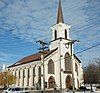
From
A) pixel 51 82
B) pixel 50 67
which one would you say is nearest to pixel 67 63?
pixel 50 67

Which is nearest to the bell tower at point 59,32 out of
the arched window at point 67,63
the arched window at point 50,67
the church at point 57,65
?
the church at point 57,65

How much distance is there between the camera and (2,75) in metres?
84.5

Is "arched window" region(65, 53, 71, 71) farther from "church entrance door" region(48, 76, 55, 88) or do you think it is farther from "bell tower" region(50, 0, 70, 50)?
"church entrance door" region(48, 76, 55, 88)

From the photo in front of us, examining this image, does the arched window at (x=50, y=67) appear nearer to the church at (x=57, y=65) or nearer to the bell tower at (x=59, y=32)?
the church at (x=57, y=65)

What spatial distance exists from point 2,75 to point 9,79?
2.84 metres

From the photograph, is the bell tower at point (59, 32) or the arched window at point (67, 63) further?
the bell tower at point (59, 32)

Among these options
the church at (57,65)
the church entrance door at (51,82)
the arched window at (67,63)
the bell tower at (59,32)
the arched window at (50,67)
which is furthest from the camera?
the bell tower at (59,32)

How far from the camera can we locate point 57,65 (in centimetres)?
7469

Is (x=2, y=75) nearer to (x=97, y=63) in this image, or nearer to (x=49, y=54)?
(x=49, y=54)

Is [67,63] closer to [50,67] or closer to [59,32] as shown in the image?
[50,67]

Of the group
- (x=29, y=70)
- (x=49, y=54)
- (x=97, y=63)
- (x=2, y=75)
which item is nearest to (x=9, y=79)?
(x=2, y=75)

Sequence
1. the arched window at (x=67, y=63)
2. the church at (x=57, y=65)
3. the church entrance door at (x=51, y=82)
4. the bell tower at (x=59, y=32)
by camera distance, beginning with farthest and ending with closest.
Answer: the bell tower at (x=59, y=32) → the arched window at (x=67, y=63) → the church entrance door at (x=51, y=82) → the church at (x=57, y=65)

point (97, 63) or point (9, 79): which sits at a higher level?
point (97, 63)

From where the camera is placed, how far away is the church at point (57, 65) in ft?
237
